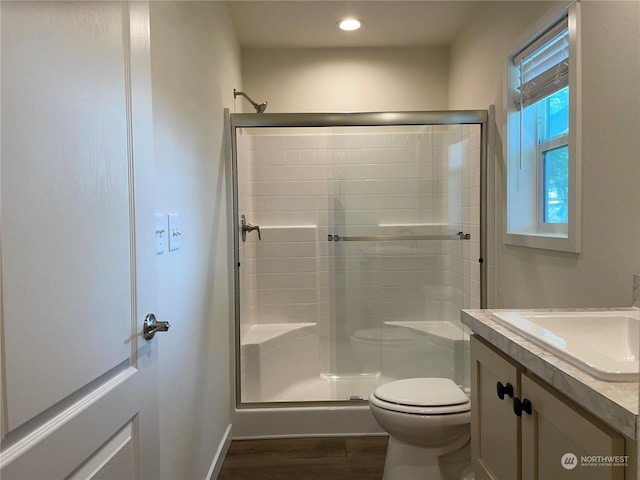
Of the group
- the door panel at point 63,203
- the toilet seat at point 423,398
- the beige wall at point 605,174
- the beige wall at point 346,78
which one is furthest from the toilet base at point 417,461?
the beige wall at point 346,78

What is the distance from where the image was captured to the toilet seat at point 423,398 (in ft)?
5.39

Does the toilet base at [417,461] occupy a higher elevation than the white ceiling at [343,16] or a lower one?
lower

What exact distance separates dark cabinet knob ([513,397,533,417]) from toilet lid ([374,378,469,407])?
0.77 m

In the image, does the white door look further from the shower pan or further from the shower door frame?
the shower pan

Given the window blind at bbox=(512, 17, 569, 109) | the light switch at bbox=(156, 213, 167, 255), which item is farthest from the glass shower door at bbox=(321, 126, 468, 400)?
the light switch at bbox=(156, 213, 167, 255)

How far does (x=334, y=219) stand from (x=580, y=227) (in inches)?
64.6

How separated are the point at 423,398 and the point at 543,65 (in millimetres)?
1533

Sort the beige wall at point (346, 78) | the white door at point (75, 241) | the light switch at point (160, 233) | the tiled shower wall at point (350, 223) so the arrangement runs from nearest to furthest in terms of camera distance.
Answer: the white door at point (75, 241) < the light switch at point (160, 233) < the tiled shower wall at point (350, 223) < the beige wall at point (346, 78)

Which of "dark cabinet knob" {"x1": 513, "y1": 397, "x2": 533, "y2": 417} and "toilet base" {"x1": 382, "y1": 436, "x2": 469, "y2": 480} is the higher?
"dark cabinet knob" {"x1": 513, "y1": 397, "x2": 533, "y2": 417}

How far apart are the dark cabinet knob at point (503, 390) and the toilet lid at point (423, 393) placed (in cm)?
70

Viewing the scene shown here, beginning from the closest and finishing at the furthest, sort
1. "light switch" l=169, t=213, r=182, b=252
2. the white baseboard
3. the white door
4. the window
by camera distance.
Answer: the white door
"light switch" l=169, t=213, r=182, b=252
the window
the white baseboard

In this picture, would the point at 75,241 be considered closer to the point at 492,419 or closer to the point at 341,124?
the point at 492,419

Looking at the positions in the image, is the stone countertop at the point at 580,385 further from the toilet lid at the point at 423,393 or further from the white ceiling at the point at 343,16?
the white ceiling at the point at 343,16

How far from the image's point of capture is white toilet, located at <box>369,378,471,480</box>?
1.63 meters
